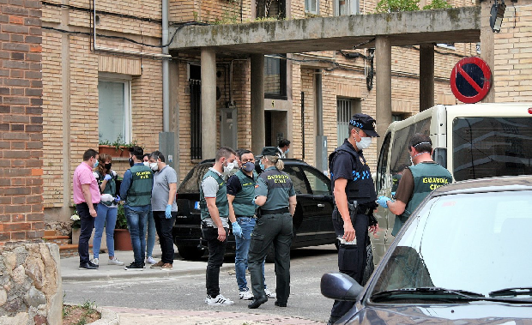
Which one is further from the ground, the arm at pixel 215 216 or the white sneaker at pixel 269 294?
the arm at pixel 215 216

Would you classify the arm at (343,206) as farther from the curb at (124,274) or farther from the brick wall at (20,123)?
the curb at (124,274)

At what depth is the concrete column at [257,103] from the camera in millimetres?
21047

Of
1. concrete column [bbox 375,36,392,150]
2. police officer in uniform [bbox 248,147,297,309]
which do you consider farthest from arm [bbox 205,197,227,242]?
concrete column [bbox 375,36,392,150]

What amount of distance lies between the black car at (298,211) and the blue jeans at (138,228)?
3.06ft

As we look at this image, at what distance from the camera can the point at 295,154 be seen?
77.3 ft

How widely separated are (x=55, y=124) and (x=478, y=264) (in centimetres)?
1348

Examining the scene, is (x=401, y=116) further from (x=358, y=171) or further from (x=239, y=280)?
(x=358, y=171)

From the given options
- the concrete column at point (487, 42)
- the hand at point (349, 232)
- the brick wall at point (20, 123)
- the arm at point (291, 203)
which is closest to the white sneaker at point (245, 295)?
the arm at point (291, 203)

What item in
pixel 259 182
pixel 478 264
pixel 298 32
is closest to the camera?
pixel 478 264

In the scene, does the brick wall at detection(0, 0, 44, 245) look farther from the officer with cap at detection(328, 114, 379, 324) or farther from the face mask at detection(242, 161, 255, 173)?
the face mask at detection(242, 161, 255, 173)

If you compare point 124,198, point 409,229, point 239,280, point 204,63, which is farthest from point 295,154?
point 409,229

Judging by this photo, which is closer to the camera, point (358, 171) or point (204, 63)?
point (358, 171)

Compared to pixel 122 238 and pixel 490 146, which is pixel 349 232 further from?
pixel 122 238

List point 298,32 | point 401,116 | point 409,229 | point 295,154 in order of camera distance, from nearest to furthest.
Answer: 1. point 409,229
2. point 298,32
3. point 295,154
4. point 401,116
